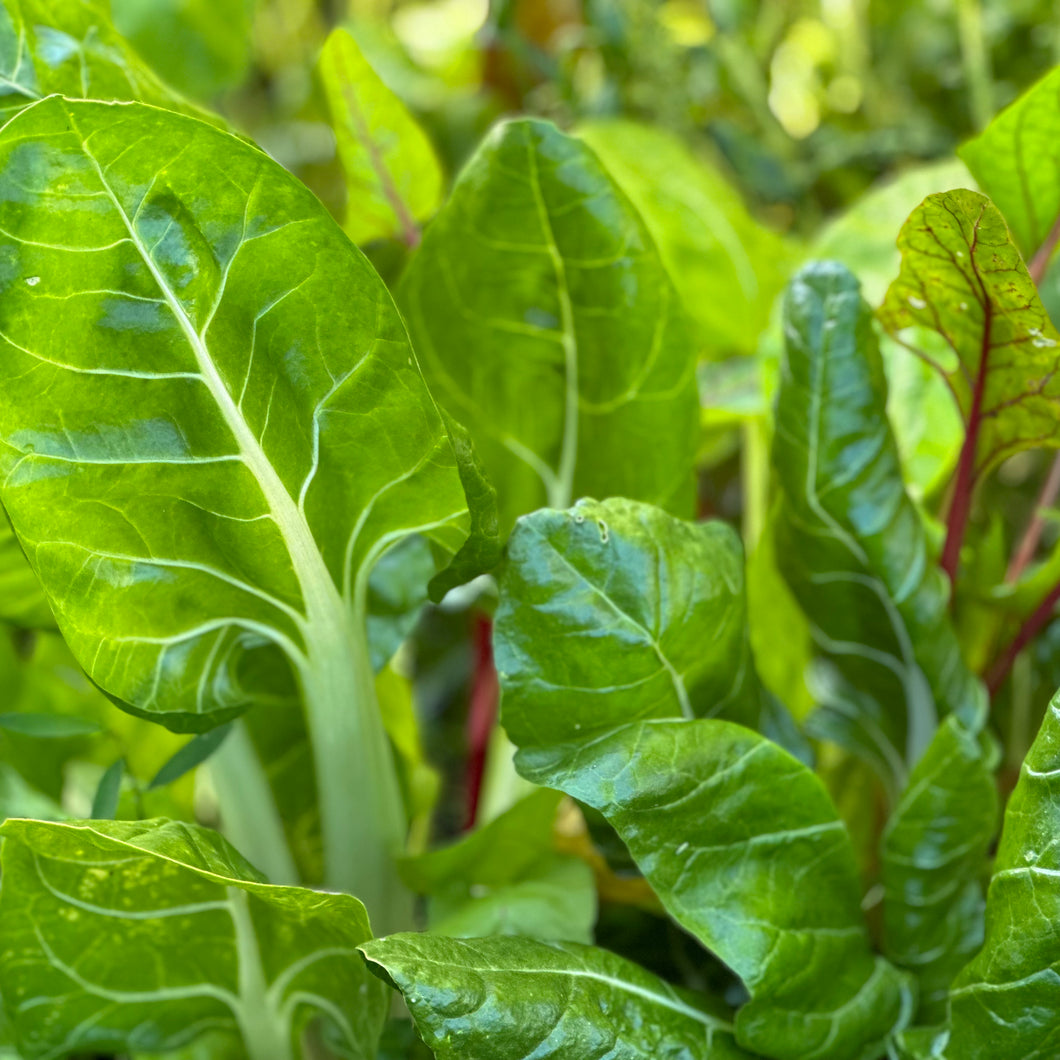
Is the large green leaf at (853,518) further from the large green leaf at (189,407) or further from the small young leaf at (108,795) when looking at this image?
the small young leaf at (108,795)

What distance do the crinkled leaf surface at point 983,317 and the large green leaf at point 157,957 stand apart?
0.26m

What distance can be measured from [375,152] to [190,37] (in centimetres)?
32

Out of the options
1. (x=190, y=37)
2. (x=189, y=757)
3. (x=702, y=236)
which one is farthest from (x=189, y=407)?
(x=190, y=37)

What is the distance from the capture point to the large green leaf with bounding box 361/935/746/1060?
0.28m

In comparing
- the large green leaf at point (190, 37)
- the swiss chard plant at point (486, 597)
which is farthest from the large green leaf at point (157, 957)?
the large green leaf at point (190, 37)

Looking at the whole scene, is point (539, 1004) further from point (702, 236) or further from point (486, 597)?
point (702, 236)

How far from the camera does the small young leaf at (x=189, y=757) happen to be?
37 centimetres

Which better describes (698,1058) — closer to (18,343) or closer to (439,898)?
(439,898)

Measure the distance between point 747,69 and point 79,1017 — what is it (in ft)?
2.35

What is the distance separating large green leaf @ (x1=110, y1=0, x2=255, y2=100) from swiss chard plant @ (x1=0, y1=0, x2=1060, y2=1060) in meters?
0.30

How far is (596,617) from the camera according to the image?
1.07 feet

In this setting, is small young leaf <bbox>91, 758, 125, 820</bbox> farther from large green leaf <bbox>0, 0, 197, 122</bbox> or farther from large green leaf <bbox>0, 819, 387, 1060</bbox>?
large green leaf <bbox>0, 0, 197, 122</bbox>

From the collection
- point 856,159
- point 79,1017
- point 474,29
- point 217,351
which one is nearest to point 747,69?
point 856,159

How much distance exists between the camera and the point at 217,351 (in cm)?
31
